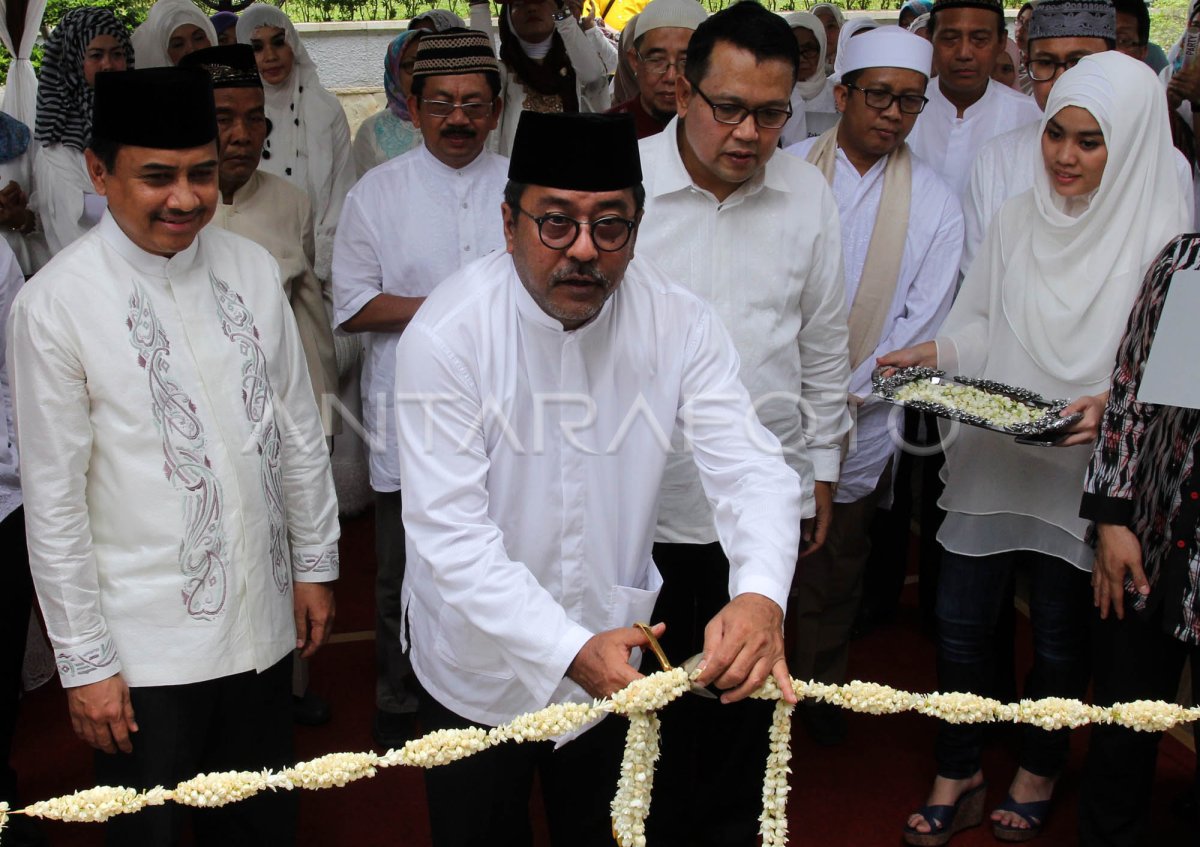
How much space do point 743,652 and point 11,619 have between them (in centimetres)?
197

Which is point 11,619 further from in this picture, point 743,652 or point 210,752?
point 743,652

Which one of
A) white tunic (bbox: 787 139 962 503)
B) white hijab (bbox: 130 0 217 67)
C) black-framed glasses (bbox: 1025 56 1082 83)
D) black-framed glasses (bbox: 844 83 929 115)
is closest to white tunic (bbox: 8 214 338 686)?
white tunic (bbox: 787 139 962 503)

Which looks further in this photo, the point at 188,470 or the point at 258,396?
the point at 258,396

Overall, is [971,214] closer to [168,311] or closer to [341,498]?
[168,311]

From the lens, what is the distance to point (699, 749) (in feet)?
9.51

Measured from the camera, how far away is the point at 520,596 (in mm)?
1944

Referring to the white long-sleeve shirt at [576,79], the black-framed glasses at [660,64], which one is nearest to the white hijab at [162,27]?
the white long-sleeve shirt at [576,79]

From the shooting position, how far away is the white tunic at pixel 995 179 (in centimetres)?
357

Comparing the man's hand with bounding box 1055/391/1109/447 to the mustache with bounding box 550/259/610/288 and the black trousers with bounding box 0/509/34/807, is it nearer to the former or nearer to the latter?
the mustache with bounding box 550/259/610/288

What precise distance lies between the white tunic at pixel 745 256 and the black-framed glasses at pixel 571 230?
0.81m

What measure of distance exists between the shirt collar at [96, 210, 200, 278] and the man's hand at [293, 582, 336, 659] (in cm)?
72

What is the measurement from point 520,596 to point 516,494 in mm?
284

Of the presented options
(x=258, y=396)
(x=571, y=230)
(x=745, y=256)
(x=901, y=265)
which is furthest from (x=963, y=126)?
(x=258, y=396)

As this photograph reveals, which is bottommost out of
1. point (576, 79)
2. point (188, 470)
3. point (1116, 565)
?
point (1116, 565)
